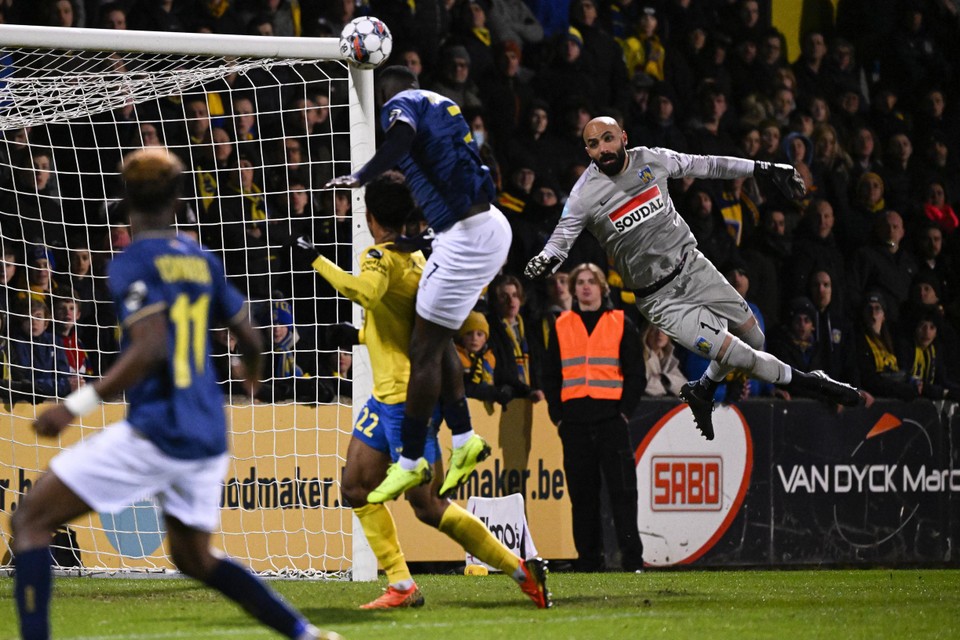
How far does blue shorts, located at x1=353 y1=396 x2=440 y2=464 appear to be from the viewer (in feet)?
23.5

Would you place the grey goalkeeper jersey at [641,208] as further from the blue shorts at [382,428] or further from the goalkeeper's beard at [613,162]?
the blue shorts at [382,428]

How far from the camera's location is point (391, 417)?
718 centimetres

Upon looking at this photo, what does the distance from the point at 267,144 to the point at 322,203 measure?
60cm

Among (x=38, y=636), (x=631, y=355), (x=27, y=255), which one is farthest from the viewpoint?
(x=631, y=355)

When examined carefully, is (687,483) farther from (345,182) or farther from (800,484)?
(345,182)

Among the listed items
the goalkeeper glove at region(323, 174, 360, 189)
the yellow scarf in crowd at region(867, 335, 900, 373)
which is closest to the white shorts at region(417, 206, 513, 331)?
the goalkeeper glove at region(323, 174, 360, 189)

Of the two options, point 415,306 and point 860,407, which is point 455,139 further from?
point 860,407

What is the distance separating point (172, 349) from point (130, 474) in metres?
0.40

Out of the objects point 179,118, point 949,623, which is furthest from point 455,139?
point 179,118

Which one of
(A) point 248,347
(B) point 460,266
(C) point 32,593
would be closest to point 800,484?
(B) point 460,266

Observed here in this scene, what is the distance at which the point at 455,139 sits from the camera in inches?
278

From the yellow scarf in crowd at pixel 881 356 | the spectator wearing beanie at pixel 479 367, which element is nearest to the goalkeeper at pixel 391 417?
the spectator wearing beanie at pixel 479 367

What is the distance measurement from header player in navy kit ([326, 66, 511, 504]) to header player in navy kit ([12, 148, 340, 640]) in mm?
2227

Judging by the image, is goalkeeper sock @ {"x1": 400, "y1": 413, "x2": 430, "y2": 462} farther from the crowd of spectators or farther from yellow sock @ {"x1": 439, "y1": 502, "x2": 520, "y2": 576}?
the crowd of spectators
